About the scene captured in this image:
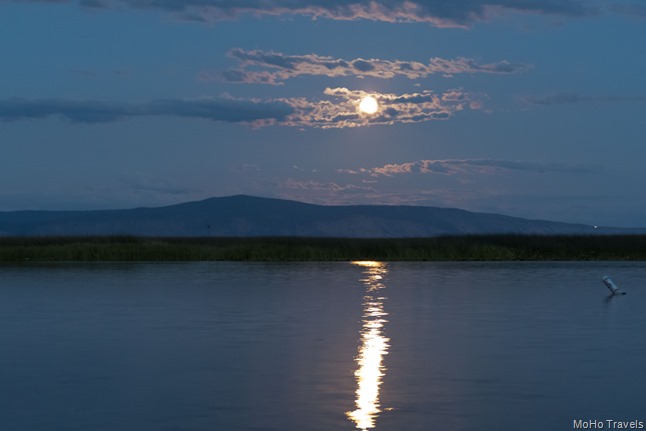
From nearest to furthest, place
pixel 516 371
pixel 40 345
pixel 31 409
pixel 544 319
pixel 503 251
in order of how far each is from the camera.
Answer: pixel 31 409, pixel 516 371, pixel 40 345, pixel 544 319, pixel 503 251

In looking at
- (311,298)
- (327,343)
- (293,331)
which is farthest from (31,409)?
(311,298)

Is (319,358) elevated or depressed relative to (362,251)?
depressed

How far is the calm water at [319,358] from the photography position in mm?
14219

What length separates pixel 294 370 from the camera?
722 inches

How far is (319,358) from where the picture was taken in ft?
65.5

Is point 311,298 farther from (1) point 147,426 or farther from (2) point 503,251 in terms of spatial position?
(2) point 503,251

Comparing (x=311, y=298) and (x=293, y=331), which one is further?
(x=311, y=298)

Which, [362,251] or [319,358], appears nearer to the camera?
[319,358]

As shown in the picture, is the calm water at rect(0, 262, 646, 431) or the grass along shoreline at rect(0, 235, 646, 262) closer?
the calm water at rect(0, 262, 646, 431)

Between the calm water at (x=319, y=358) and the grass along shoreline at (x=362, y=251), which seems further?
the grass along shoreline at (x=362, y=251)

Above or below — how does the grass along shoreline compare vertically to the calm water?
above

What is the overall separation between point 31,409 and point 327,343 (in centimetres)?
892

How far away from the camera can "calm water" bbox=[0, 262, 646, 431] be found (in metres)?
14.2

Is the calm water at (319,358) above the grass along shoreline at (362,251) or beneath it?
beneath
